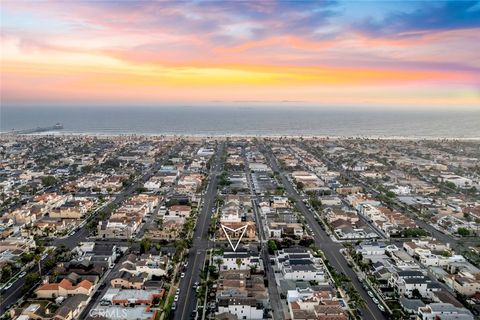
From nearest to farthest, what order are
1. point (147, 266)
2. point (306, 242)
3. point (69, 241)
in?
point (147, 266)
point (306, 242)
point (69, 241)

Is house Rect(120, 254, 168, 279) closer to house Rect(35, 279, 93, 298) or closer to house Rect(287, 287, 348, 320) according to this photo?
house Rect(35, 279, 93, 298)

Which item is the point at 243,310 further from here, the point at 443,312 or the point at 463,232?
the point at 463,232

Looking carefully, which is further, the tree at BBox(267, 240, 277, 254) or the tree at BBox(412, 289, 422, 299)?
the tree at BBox(267, 240, 277, 254)

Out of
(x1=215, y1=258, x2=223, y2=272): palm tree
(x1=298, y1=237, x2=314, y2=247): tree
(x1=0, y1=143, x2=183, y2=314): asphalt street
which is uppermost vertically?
(x1=298, y1=237, x2=314, y2=247): tree

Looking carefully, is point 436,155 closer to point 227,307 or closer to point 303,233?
point 303,233

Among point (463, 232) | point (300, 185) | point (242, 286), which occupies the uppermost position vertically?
point (300, 185)

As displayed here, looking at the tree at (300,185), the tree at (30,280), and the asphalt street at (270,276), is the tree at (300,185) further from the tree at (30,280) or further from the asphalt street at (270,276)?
the tree at (30,280)

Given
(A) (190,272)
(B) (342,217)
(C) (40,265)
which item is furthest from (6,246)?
(B) (342,217)

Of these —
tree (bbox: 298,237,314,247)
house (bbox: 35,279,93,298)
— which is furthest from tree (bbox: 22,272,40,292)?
tree (bbox: 298,237,314,247)

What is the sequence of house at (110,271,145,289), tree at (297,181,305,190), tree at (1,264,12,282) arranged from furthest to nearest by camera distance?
tree at (297,181,305,190) → tree at (1,264,12,282) → house at (110,271,145,289)

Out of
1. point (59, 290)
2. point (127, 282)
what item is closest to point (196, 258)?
point (127, 282)

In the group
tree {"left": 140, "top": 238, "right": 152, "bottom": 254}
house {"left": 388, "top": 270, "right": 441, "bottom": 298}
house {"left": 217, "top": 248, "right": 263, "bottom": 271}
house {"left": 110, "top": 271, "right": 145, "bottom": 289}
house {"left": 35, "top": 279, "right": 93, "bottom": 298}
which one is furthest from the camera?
tree {"left": 140, "top": 238, "right": 152, "bottom": 254}

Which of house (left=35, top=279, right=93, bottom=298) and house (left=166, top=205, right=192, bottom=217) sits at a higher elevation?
house (left=166, top=205, right=192, bottom=217)
